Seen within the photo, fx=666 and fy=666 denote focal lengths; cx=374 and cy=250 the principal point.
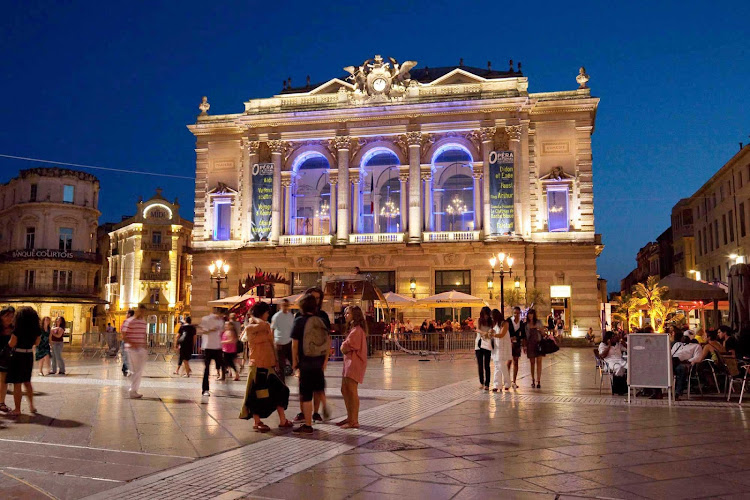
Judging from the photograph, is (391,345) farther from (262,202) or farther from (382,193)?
(382,193)

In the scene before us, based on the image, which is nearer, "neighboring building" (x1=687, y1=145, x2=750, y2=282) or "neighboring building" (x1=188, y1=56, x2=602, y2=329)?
"neighboring building" (x1=188, y1=56, x2=602, y2=329)

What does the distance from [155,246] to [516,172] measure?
33880 mm

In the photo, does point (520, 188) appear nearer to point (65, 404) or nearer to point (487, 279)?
point (487, 279)

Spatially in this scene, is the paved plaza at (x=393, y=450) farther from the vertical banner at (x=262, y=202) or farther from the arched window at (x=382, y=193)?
the arched window at (x=382, y=193)

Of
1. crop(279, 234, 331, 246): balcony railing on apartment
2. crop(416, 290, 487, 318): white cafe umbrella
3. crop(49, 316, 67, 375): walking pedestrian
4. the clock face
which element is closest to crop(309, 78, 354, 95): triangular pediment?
the clock face

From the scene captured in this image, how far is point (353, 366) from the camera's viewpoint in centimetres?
952

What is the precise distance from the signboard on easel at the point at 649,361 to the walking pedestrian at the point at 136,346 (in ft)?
30.2

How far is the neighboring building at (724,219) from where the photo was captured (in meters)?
40.7

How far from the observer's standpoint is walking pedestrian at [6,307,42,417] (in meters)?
10.5

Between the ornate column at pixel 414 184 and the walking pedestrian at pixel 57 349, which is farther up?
the ornate column at pixel 414 184

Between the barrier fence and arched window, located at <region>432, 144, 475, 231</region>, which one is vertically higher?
arched window, located at <region>432, 144, 475, 231</region>

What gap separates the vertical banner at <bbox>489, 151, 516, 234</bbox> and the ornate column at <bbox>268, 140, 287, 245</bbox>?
522 inches

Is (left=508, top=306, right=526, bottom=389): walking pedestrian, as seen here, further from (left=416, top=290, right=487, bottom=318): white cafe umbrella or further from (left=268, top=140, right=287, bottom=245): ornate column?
(left=268, top=140, right=287, bottom=245): ornate column

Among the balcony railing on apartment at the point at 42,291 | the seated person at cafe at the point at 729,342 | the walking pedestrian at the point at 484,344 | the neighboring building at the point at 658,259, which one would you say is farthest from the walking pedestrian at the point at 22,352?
the neighboring building at the point at 658,259
